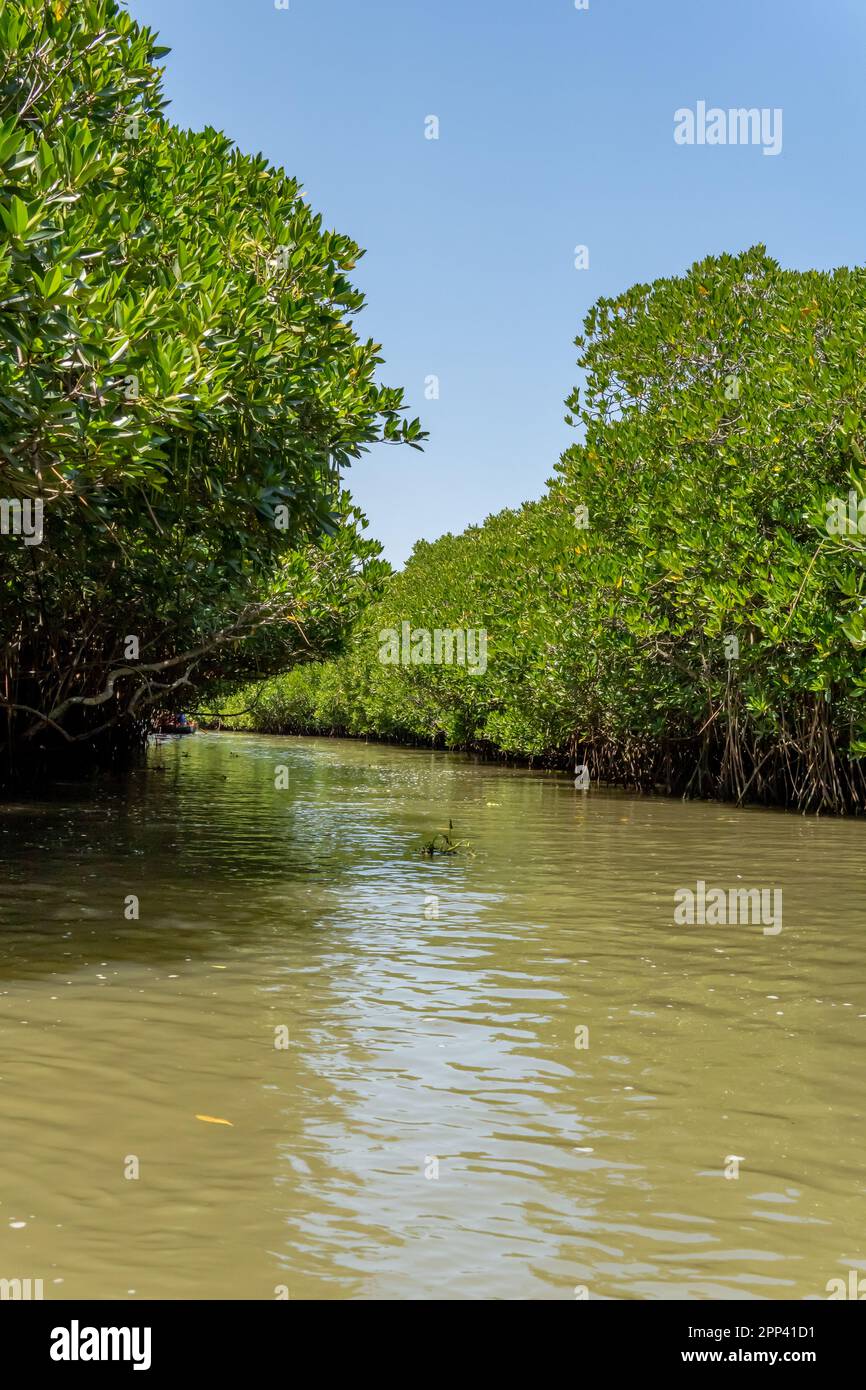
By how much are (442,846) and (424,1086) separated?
8.06m

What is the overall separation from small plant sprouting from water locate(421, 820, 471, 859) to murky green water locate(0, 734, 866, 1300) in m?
1.51

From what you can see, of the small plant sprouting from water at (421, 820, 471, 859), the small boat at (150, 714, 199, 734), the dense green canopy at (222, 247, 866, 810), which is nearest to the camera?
the small plant sprouting from water at (421, 820, 471, 859)

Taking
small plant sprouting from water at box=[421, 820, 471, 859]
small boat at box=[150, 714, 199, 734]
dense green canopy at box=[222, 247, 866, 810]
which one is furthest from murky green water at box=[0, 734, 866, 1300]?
small boat at box=[150, 714, 199, 734]

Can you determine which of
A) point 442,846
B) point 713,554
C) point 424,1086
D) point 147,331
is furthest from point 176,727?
point 424,1086

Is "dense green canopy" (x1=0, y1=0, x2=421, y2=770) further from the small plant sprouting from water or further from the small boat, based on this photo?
the small boat

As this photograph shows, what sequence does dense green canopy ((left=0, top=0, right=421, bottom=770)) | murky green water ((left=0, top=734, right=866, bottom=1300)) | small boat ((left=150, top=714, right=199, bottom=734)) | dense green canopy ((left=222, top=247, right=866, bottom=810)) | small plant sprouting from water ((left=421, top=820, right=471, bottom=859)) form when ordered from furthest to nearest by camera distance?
small boat ((left=150, top=714, right=199, bottom=734)) → dense green canopy ((left=222, top=247, right=866, bottom=810)) → small plant sprouting from water ((left=421, top=820, right=471, bottom=859)) → dense green canopy ((left=0, top=0, right=421, bottom=770)) → murky green water ((left=0, top=734, right=866, bottom=1300))

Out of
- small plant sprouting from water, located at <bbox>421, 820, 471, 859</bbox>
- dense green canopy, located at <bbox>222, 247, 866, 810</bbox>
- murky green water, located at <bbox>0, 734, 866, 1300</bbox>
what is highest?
dense green canopy, located at <bbox>222, 247, 866, 810</bbox>

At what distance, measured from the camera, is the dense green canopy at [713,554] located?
15859 millimetres

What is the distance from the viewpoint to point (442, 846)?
12992 millimetres

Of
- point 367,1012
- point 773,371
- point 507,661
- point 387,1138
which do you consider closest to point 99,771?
point 507,661

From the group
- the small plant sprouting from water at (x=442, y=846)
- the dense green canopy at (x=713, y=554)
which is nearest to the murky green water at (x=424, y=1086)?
the small plant sprouting from water at (x=442, y=846)

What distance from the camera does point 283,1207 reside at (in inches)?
146

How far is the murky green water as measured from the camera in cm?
344

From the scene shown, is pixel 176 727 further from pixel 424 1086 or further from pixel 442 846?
pixel 424 1086
